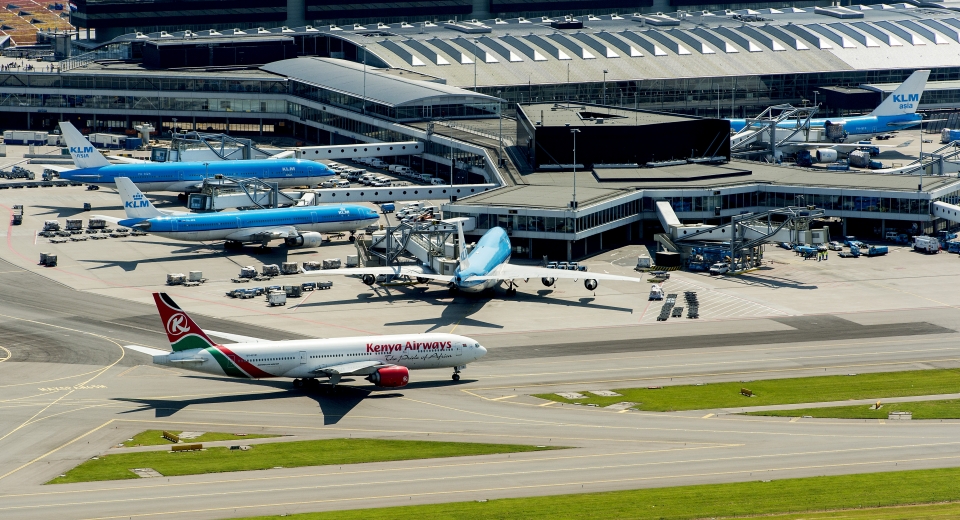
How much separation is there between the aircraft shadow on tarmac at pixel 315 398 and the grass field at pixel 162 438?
174 inches

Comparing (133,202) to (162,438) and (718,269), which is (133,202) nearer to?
(718,269)

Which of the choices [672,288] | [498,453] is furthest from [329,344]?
[672,288]

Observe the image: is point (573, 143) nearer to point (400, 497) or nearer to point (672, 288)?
point (672, 288)

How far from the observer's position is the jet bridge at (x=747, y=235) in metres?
156

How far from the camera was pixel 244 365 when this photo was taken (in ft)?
349

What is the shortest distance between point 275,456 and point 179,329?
16.1 meters

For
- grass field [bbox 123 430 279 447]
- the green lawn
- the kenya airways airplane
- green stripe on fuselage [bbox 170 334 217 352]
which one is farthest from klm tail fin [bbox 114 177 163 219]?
the green lawn

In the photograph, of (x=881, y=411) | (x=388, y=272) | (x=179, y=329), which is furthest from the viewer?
(x=388, y=272)

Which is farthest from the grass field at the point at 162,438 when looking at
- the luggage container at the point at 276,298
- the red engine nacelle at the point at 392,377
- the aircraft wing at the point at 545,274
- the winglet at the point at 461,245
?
the aircraft wing at the point at 545,274

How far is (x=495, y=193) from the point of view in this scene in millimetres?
174625

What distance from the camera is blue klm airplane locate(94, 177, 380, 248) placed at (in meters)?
161

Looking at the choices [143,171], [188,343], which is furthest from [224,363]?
[143,171]

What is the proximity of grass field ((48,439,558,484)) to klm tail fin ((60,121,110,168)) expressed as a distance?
105003 millimetres

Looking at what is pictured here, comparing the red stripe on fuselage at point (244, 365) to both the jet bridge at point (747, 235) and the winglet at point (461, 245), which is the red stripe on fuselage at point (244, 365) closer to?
the winglet at point (461, 245)
